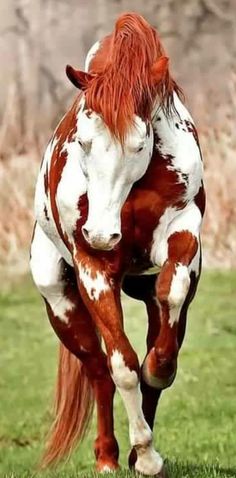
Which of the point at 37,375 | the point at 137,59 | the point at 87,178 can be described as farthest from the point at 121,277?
the point at 37,375

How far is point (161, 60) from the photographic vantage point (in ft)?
16.2

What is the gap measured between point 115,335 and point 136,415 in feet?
0.82

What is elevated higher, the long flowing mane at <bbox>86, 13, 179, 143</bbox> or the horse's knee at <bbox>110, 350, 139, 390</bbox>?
the long flowing mane at <bbox>86, 13, 179, 143</bbox>

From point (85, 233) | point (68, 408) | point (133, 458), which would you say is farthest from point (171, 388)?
point (85, 233)

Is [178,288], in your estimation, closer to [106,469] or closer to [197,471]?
[106,469]

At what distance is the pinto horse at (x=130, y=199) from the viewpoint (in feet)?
15.8

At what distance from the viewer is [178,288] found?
496cm

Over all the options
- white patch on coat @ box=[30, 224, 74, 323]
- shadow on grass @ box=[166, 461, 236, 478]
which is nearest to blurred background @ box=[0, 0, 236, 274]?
shadow on grass @ box=[166, 461, 236, 478]

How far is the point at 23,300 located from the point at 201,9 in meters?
2.06

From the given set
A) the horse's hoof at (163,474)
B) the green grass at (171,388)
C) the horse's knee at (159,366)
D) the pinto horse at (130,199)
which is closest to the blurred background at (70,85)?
the green grass at (171,388)

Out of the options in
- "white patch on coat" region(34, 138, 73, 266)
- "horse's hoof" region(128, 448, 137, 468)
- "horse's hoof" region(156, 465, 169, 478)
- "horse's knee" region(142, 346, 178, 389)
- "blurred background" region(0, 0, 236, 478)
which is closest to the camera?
"horse's knee" region(142, 346, 178, 389)

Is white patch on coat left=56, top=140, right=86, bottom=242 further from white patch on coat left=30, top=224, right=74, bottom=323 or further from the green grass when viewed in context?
the green grass

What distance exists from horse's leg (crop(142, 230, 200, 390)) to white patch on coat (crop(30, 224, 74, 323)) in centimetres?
60

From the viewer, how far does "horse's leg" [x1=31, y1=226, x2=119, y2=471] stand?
5.61 m
